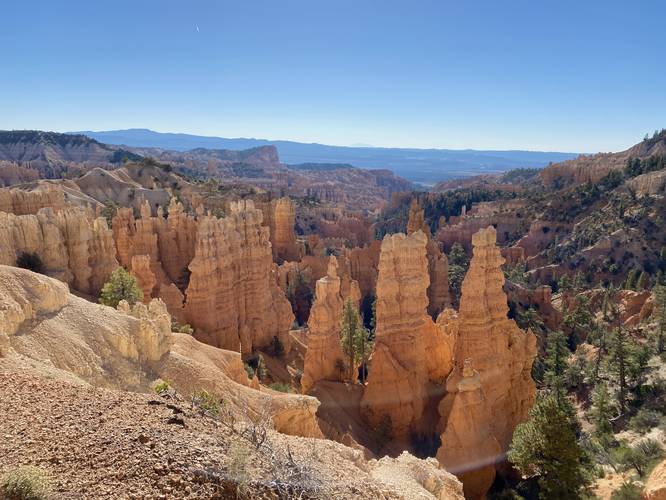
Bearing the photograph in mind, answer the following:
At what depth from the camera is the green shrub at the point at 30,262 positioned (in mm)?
22633

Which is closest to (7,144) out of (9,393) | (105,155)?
(105,155)

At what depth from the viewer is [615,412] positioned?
27.8m

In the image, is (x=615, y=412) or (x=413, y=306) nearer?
(x=413, y=306)

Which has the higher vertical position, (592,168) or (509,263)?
(592,168)

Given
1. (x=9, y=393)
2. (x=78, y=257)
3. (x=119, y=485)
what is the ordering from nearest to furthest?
(x=119, y=485) < (x=9, y=393) < (x=78, y=257)

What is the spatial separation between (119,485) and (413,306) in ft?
58.1

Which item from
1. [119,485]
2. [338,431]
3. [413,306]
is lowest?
[338,431]

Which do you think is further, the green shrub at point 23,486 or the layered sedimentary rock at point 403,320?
the layered sedimentary rock at point 403,320

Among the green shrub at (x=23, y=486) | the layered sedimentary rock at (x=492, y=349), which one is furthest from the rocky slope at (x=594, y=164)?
the green shrub at (x=23, y=486)

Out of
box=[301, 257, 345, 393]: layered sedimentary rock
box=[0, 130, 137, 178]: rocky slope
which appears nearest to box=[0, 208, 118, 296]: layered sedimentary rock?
box=[301, 257, 345, 393]: layered sedimentary rock

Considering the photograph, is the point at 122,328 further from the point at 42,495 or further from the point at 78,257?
the point at 78,257

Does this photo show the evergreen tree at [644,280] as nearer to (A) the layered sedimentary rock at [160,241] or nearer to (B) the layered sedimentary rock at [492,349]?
(B) the layered sedimentary rock at [492,349]

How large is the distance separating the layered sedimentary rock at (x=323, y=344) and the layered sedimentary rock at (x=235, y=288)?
23.9ft

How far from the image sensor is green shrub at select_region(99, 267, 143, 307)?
73.3ft
